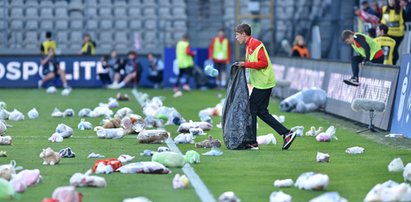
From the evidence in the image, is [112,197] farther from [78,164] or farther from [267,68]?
[267,68]

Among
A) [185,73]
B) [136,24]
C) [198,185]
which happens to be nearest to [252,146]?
[198,185]

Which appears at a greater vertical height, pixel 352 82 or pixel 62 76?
pixel 352 82

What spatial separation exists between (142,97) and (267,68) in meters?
16.0

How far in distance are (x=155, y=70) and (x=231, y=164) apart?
87.3 feet

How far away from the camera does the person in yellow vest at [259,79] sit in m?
17.8

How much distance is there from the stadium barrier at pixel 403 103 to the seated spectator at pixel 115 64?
21532 millimetres

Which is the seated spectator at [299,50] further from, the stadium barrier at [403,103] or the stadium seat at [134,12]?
the stadium barrier at [403,103]

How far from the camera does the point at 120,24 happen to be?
4747cm

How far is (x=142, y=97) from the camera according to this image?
33656 millimetres

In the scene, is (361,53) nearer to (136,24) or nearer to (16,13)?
(136,24)

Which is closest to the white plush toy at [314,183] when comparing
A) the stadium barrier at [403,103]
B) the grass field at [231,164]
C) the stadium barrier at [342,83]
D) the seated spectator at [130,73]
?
the grass field at [231,164]

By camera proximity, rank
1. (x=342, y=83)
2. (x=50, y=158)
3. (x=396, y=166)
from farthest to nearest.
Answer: (x=342, y=83) → (x=50, y=158) → (x=396, y=166)

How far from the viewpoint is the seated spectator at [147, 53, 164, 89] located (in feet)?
137

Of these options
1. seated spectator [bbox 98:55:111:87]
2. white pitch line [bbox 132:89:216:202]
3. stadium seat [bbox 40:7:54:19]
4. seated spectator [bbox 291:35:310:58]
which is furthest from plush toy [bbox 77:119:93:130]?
stadium seat [bbox 40:7:54:19]
